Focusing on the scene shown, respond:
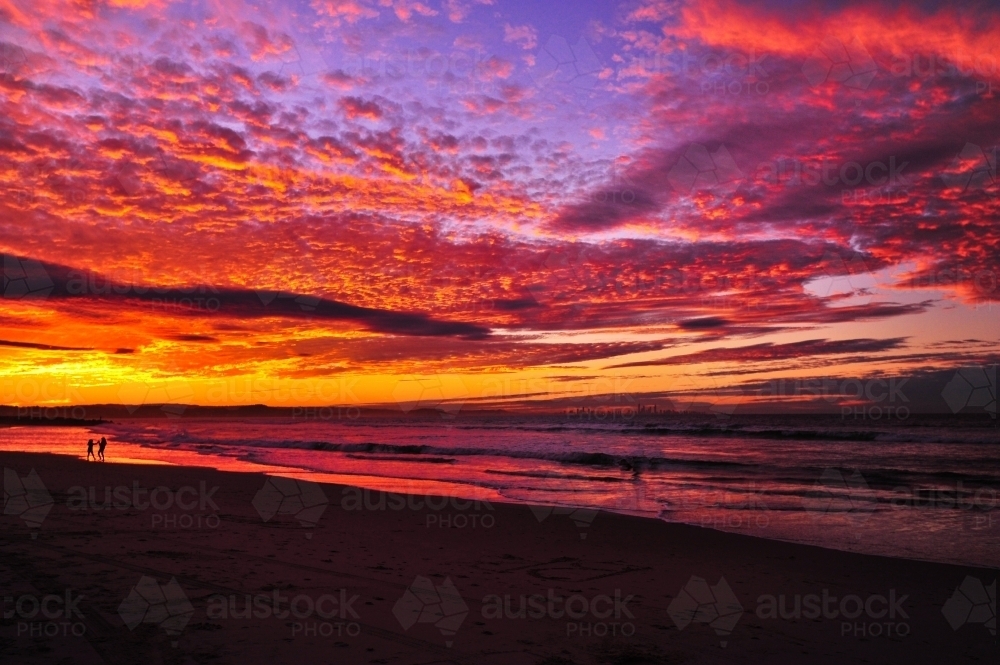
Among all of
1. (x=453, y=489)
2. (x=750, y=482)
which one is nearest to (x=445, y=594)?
(x=453, y=489)

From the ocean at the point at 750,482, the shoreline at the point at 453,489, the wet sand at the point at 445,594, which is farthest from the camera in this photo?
the ocean at the point at 750,482

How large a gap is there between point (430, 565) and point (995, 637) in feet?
27.1

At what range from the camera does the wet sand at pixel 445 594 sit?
22.3 ft

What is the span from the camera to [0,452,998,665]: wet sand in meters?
6.81

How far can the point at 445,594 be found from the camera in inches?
357

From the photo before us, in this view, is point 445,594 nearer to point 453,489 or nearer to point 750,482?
point 453,489

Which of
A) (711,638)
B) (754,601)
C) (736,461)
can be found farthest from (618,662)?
(736,461)

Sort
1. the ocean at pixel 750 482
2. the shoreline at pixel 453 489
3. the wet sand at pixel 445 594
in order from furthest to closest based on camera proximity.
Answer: the ocean at pixel 750 482 → the shoreline at pixel 453 489 → the wet sand at pixel 445 594

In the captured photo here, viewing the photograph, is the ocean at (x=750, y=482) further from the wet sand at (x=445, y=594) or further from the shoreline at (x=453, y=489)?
the wet sand at (x=445, y=594)

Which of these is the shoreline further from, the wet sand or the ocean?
the wet sand

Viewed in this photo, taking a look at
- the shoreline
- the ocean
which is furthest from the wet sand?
the ocean

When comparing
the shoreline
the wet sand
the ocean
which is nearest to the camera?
Answer: the wet sand

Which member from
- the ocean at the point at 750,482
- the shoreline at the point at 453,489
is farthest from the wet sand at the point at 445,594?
the ocean at the point at 750,482

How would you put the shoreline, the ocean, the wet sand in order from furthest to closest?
the ocean < the shoreline < the wet sand
